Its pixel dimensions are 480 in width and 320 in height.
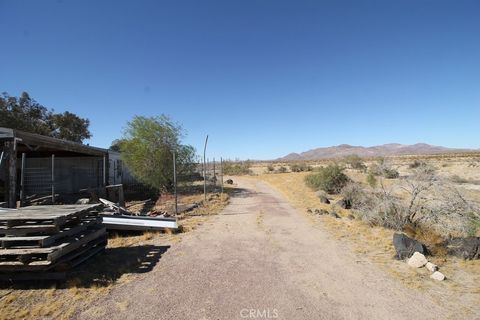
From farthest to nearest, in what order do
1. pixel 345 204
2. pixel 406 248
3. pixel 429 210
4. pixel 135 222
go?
pixel 345 204
pixel 135 222
pixel 429 210
pixel 406 248

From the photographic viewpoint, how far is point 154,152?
1612 cm

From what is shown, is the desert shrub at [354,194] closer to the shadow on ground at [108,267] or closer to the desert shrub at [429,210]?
the desert shrub at [429,210]

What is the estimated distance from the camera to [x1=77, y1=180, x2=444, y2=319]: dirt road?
11.9 feet

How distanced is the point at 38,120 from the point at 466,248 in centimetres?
3818

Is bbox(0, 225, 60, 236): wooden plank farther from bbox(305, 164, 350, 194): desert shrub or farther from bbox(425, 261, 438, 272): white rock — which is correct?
bbox(305, 164, 350, 194): desert shrub

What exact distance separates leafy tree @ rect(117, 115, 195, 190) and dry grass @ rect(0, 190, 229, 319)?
916 centimetres

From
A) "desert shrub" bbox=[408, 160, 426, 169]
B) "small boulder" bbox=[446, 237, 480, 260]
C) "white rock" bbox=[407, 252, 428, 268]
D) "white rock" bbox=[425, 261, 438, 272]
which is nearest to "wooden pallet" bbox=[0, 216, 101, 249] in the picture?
"white rock" bbox=[407, 252, 428, 268]

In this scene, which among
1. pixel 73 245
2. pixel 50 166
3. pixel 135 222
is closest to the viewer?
pixel 73 245

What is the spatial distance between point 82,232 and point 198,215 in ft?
16.9

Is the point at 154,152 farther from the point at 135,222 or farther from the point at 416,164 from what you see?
the point at 416,164

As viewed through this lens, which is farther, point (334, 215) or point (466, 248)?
point (334, 215)

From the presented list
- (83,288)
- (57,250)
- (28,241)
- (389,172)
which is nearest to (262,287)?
(83,288)

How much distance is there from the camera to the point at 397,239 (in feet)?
19.5

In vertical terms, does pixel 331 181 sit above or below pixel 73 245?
above
